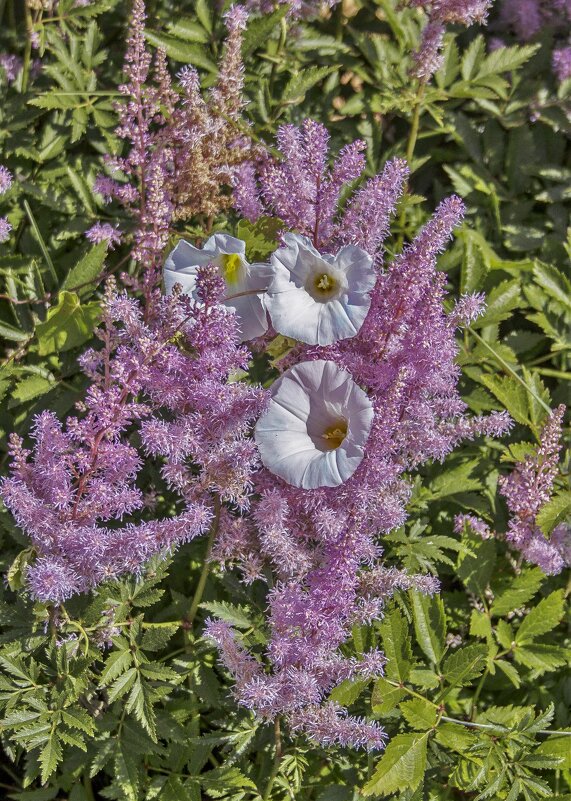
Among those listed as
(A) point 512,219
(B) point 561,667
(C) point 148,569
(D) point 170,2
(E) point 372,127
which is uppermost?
(D) point 170,2

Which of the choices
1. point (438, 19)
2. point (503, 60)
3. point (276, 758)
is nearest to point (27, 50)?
Result: point (438, 19)

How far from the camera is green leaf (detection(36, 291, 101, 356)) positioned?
1.65 meters

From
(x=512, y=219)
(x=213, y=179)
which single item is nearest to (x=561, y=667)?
(x=512, y=219)

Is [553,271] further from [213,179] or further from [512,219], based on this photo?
[213,179]

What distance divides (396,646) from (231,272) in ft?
2.17

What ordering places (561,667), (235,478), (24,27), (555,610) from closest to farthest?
(235,478), (555,610), (561,667), (24,27)

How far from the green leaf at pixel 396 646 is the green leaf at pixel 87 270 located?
82 cm

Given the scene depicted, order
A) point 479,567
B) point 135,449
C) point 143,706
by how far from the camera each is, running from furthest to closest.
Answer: point 479,567 → point 143,706 → point 135,449

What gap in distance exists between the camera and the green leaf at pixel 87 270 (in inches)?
68.2

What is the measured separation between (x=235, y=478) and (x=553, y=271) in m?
0.90

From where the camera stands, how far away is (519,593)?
65.0 inches

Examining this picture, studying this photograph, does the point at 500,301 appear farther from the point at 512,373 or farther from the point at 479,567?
the point at 479,567

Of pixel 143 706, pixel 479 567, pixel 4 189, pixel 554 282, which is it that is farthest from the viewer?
pixel 554 282

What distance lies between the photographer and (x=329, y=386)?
140 cm
